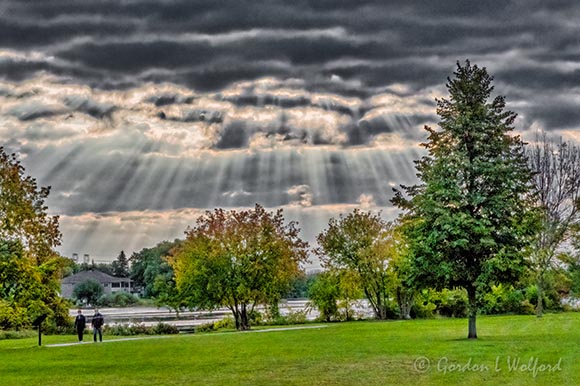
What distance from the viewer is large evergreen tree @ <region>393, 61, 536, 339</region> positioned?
2877cm

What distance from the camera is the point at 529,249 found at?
2950cm

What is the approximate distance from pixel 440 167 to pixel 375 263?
98.8 ft

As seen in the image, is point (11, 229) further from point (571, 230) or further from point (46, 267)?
point (571, 230)

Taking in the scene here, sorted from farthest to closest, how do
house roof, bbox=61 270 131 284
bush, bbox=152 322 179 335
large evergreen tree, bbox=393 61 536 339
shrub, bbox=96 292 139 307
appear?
house roof, bbox=61 270 131 284, shrub, bbox=96 292 139 307, bush, bbox=152 322 179 335, large evergreen tree, bbox=393 61 536 339

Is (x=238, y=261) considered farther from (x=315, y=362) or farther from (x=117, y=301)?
(x=117, y=301)

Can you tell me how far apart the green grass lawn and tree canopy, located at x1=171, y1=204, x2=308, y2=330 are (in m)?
18.1

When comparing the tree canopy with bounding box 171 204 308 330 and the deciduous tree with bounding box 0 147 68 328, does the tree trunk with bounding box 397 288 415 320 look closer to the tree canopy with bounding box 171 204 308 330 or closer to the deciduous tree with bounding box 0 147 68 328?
the tree canopy with bounding box 171 204 308 330

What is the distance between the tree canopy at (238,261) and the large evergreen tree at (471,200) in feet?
71.0

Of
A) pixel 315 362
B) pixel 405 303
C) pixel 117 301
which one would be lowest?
pixel 117 301

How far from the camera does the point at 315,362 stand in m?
21.6

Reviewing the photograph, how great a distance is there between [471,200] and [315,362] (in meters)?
11.2

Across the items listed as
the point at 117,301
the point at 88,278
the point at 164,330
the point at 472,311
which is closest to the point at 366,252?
the point at 164,330

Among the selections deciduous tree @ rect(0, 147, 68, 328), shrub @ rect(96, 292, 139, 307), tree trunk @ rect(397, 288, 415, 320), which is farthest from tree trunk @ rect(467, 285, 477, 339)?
shrub @ rect(96, 292, 139, 307)

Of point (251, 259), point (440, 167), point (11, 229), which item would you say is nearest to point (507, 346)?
point (440, 167)
